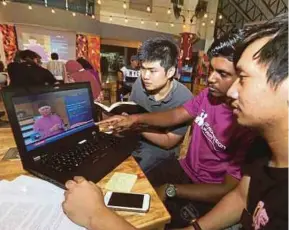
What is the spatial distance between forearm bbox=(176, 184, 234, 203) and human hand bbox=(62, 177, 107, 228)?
0.56 meters

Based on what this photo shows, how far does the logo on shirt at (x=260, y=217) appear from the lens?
638 millimetres

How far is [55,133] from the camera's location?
0.93 m

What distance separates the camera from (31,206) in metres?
0.65

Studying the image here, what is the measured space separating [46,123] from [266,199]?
81 centimetres

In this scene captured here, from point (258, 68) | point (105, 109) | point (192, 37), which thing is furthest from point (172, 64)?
point (192, 37)

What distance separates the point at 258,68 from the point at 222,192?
25.2 inches

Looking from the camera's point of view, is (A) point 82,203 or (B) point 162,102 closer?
(A) point 82,203

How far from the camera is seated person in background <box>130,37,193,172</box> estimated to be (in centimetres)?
151

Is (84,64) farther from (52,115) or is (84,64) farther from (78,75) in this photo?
(52,115)

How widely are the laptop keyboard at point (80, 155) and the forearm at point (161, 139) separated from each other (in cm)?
44

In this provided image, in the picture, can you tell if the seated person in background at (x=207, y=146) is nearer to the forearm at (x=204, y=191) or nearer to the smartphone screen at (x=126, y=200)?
the forearm at (x=204, y=191)

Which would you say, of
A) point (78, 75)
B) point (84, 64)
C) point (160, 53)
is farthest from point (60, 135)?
point (84, 64)

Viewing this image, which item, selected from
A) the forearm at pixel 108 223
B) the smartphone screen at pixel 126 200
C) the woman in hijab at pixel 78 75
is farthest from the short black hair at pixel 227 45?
the woman in hijab at pixel 78 75

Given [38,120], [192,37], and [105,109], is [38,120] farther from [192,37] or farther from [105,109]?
[192,37]
